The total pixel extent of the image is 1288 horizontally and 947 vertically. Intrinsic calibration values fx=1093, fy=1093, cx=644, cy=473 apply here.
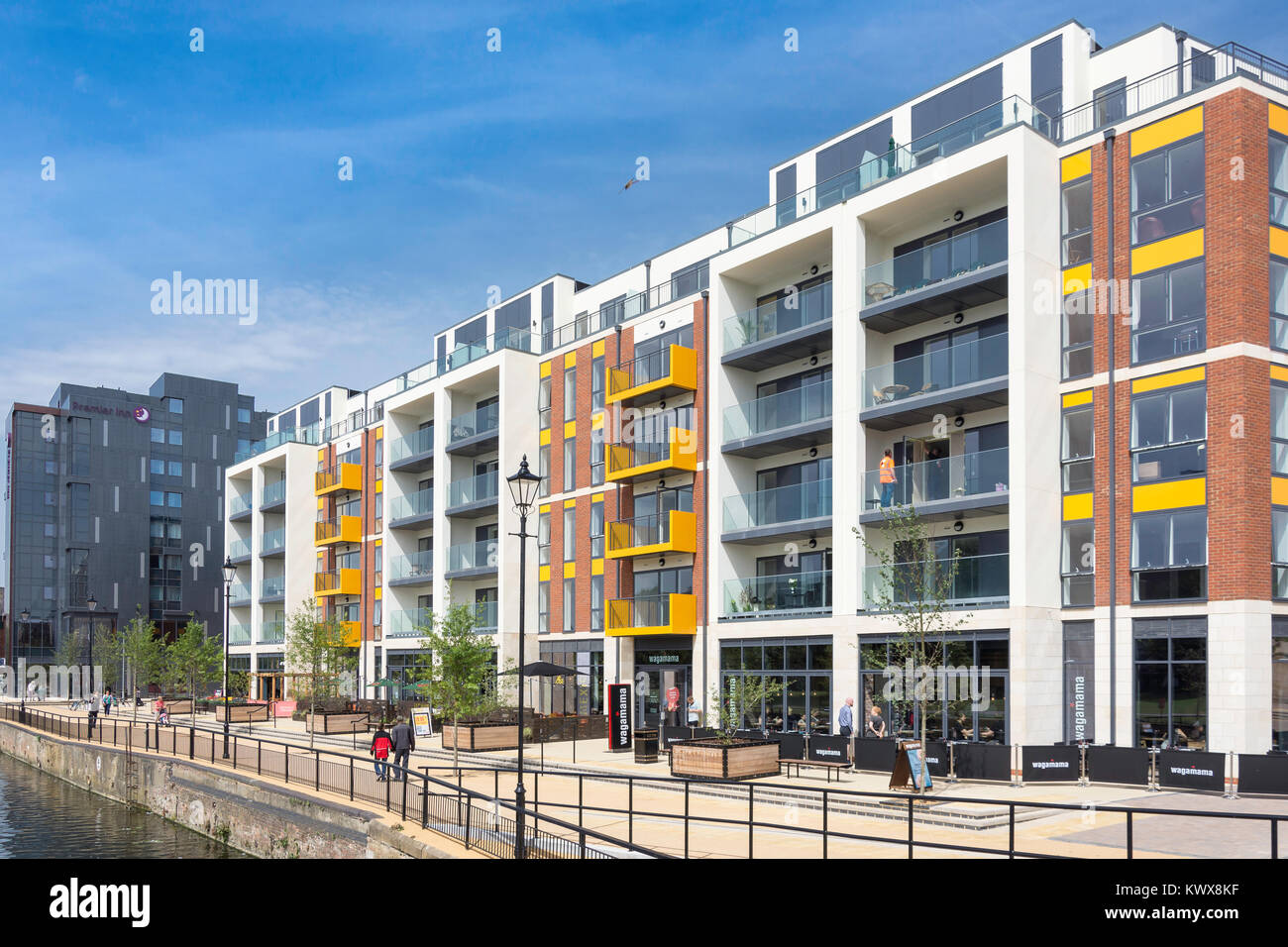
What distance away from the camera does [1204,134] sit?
2395cm

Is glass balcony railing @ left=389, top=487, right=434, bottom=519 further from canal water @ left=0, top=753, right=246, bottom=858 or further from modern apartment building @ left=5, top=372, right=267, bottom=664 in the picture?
→ modern apartment building @ left=5, top=372, right=267, bottom=664

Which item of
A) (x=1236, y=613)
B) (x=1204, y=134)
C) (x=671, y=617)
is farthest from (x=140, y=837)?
(x=1204, y=134)

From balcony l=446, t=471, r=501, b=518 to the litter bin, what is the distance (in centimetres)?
1893

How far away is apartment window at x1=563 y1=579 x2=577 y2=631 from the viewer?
41.6m

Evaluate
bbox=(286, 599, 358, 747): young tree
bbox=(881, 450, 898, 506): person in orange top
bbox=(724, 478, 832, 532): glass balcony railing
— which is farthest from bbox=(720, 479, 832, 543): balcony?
bbox=(286, 599, 358, 747): young tree

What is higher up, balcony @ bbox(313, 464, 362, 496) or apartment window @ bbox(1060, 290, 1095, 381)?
apartment window @ bbox(1060, 290, 1095, 381)

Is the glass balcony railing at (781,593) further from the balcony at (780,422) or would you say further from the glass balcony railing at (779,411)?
the glass balcony railing at (779,411)

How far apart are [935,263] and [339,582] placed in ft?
123

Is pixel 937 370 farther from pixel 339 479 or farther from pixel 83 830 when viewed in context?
pixel 339 479

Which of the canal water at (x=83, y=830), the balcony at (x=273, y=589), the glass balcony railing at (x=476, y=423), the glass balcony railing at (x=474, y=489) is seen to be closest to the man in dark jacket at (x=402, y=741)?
the canal water at (x=83, y=830)

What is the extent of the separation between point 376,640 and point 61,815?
916 inches

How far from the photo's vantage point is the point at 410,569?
52062mm

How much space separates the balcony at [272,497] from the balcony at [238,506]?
4336 mm

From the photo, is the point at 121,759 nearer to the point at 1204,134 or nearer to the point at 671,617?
the point at 671,617
